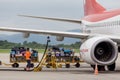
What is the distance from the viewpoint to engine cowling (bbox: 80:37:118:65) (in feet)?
78.6

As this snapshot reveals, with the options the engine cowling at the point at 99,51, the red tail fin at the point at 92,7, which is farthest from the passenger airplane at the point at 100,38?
the red tail fin at the point at 92,7

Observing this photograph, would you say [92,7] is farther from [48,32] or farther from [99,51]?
[99,51]

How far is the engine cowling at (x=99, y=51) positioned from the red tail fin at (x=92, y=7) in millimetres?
10298

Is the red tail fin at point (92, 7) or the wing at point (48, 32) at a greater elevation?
the red tail fin at point (92, 7)

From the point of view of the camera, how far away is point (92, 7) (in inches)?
1414

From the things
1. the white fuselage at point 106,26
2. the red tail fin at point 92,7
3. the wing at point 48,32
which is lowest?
the wing at point 48,32

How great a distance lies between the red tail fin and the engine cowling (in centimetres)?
1030

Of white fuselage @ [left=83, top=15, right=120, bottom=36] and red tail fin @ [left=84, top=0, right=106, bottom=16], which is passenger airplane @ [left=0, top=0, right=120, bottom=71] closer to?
white fuselage @ [left=83, top=15, right=120, bottom=36]

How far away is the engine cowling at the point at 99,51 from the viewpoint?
2397 centimetres

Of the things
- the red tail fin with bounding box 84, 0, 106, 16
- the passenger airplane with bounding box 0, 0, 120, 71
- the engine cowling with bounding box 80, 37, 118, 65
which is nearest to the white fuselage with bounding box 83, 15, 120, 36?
the passenger airplane with bounding box 0, 0, 120, 71

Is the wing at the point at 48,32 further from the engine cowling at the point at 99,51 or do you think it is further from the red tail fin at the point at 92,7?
the red tail fin at the point at 92,7

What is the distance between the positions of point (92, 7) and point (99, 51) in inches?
453

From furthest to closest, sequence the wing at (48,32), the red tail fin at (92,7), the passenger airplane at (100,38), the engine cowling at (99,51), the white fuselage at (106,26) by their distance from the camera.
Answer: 1. the red tail fin at (92,7)
2. the white fuselage at (106,26)
3. the wing at (48,32)
4. the passenger airplane at (100,38)
5. the engine cowling at (99,51)

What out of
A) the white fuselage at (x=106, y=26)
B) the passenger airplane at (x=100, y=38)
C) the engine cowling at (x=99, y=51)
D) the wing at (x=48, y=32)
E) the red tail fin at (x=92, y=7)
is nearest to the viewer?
the engine cowling at (x=99, y=51)
